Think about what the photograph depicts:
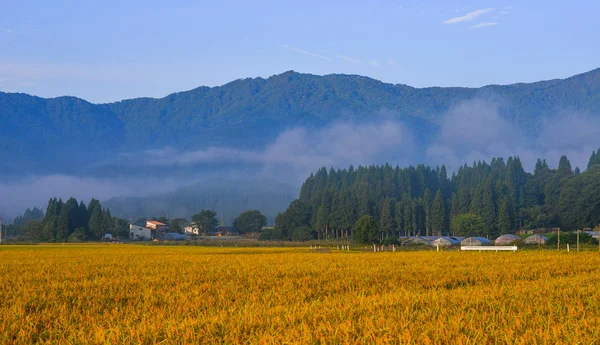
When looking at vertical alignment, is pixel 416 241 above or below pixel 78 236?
below

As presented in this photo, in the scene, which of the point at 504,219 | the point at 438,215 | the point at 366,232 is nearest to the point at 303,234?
the point at 438,215

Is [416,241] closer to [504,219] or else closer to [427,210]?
[504,219]

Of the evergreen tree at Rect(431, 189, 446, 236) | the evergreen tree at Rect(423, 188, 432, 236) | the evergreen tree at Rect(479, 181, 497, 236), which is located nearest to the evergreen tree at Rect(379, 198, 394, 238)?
the evergreen tree at Rect(423, 188, 432, 236)

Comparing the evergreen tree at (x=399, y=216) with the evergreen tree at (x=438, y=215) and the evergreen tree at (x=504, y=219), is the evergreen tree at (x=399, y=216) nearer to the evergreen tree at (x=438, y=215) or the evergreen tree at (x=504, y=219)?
the evergreen tree at (x=438, y=215)

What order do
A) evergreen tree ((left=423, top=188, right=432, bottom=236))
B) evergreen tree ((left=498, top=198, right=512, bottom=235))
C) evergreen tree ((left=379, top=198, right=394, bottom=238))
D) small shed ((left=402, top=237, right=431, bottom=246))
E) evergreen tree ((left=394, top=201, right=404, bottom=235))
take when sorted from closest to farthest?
small shed ((left=402, top=237, right=431, bottom=246)) → evergreen tree ((left=498, top=198, right=512, bottom=235)) → evergreen tree ((left=379, top=198, right=394, bottom=238)) → evergreen tree ((left=423, top=188, right=432, bottom=236)) → evergreen tree ((left=394, top=201, right=404, bottom=235))

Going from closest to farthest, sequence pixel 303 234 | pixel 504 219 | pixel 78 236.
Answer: pixel 504 219 < pixel 303 234 < pixel 78 236

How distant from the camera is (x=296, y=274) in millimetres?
30672

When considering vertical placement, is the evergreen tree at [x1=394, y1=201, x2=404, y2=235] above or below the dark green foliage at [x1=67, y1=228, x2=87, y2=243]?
above

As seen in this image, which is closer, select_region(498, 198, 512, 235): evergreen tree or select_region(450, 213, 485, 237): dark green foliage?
select_region(450, 213, 485, 237): dark green foliage

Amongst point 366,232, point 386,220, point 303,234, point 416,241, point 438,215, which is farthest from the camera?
point 303,234

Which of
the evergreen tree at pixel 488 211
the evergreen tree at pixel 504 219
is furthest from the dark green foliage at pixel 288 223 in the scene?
the evergreen tree at pixel 504 219

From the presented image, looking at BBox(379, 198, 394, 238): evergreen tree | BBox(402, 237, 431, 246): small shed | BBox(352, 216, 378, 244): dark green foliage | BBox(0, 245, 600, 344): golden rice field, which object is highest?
BBox(379, 198, 394, 238): evergreen tree

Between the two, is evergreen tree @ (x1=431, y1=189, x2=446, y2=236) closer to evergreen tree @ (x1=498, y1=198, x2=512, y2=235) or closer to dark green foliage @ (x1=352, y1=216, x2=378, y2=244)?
evergreen tree @ (x1=498, y1=198, x2=512, y2=235)

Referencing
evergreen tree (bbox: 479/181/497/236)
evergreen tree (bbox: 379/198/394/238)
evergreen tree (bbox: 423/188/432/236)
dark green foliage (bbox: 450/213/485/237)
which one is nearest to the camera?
dark green foliage (bbox: 450/213/485/237)
